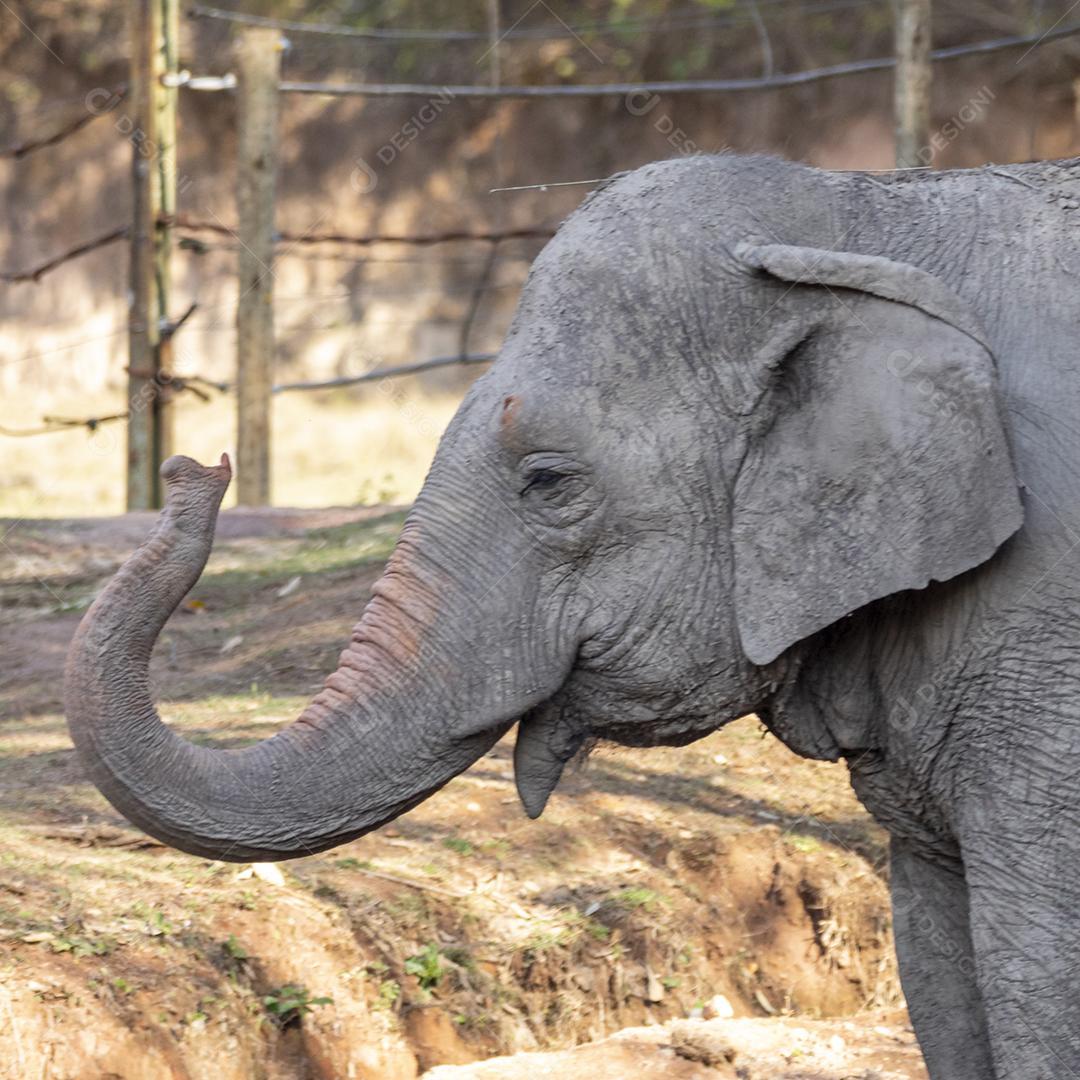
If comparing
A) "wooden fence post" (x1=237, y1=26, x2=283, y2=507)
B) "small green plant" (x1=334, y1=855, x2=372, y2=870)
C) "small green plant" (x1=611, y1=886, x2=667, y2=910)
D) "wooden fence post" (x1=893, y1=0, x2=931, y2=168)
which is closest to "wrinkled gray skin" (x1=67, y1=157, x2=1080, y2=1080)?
"small green plant" (x1=334, y1=855, x2=372, y2=870)

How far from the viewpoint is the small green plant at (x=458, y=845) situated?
15.8ft

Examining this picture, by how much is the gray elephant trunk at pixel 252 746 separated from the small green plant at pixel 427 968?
1.62 metres

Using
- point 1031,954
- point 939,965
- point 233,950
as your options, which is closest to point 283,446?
point 233,950

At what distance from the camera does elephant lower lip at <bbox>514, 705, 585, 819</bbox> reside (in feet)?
9.55

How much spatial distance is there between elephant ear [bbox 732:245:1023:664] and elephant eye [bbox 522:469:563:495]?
294 mm

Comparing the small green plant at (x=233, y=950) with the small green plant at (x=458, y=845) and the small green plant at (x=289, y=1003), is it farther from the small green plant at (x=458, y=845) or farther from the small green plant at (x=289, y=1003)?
the small green plant at (x=458, y=845)

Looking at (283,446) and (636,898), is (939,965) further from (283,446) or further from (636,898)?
(283,446)

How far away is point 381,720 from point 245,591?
5083 mm

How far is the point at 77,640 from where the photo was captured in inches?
102

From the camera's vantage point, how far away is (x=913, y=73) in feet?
25.8

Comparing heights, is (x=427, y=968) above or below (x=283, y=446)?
below

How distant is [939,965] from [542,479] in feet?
4.32

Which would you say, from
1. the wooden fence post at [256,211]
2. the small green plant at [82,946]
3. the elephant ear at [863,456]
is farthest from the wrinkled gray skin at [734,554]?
the wooden fence post at [256,211]

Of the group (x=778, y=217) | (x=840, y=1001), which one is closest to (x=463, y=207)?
(x=840, y=1001)
